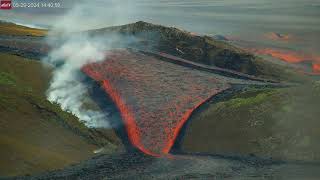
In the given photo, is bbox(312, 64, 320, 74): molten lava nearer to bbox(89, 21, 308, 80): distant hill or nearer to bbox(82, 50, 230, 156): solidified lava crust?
bbox(89, 21, 308, 80): distant hill


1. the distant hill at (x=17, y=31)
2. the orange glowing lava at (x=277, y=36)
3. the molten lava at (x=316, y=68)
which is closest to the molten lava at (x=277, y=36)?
the orange glowing lava at (x=277, y=36)

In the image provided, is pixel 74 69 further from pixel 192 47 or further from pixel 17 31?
pixel 17 31

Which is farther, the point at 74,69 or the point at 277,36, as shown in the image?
the point at 277,36

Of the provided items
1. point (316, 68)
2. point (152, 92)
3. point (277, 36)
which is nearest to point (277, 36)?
point (277, 36)

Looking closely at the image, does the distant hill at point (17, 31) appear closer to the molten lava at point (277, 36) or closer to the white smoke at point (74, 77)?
the white smoke at point (74, 77)

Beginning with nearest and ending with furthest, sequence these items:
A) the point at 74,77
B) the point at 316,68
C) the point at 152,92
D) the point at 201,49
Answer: the point at 152,92 < the point at 74,77 < the point at 316,68 < the point at 201,49

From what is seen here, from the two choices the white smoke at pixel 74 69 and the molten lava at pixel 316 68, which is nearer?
the white smoke at pixel 74 69

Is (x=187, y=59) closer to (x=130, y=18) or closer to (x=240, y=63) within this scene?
(x=240, y=63)

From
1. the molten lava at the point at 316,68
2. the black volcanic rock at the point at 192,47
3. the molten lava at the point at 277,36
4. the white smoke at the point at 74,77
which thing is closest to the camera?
the white smoke at the point at 74,77
